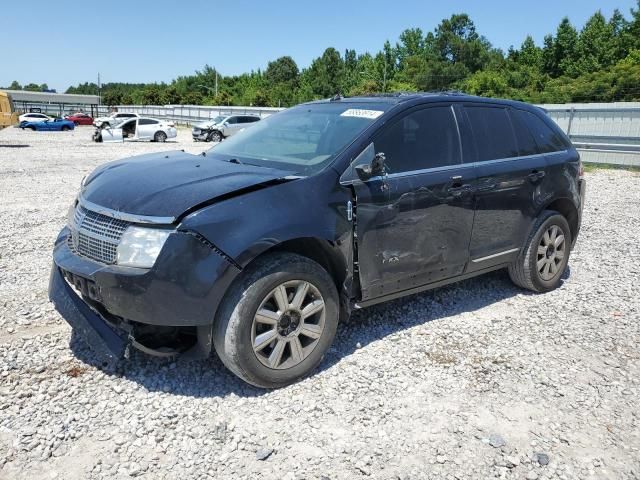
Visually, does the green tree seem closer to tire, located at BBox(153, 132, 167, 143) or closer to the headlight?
tire, located at BBox(153, 132, 167, 143)

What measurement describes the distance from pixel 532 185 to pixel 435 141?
1.29m

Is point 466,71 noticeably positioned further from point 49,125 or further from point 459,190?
point 459,190

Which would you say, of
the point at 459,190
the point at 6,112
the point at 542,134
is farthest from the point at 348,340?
the point at 6,112

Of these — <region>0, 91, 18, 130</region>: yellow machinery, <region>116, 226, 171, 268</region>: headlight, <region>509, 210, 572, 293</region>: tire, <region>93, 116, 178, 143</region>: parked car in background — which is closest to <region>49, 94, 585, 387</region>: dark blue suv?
<region>116, 226, 171, 268</region>: headlight

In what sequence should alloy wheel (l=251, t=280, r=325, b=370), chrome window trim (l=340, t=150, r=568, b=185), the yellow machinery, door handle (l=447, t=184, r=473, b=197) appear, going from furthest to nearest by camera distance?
1. the yellow machinery
2. door handle (l=447, t=184, r=473, b=197)
3. chrome window trim (l=340, t=150, r=568, b=185)
4. alloy wheel (l=251, t=280, r=325, b=370)

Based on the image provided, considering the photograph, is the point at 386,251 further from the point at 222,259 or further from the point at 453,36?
the point at 453,36

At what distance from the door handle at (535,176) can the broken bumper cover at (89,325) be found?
3.71 metres

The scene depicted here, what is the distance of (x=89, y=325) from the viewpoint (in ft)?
10.3

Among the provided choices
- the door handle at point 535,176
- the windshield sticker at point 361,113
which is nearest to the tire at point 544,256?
the door handle at point 535,176

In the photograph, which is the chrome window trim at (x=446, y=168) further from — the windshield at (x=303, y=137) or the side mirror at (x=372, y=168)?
the windshield at (x=303, y=137)

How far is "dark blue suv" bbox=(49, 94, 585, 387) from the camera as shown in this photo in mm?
2918

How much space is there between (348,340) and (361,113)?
69.0 inches

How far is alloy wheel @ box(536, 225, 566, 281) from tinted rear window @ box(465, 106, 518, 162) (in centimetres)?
93

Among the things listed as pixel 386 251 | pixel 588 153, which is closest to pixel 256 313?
pixel 386 251
